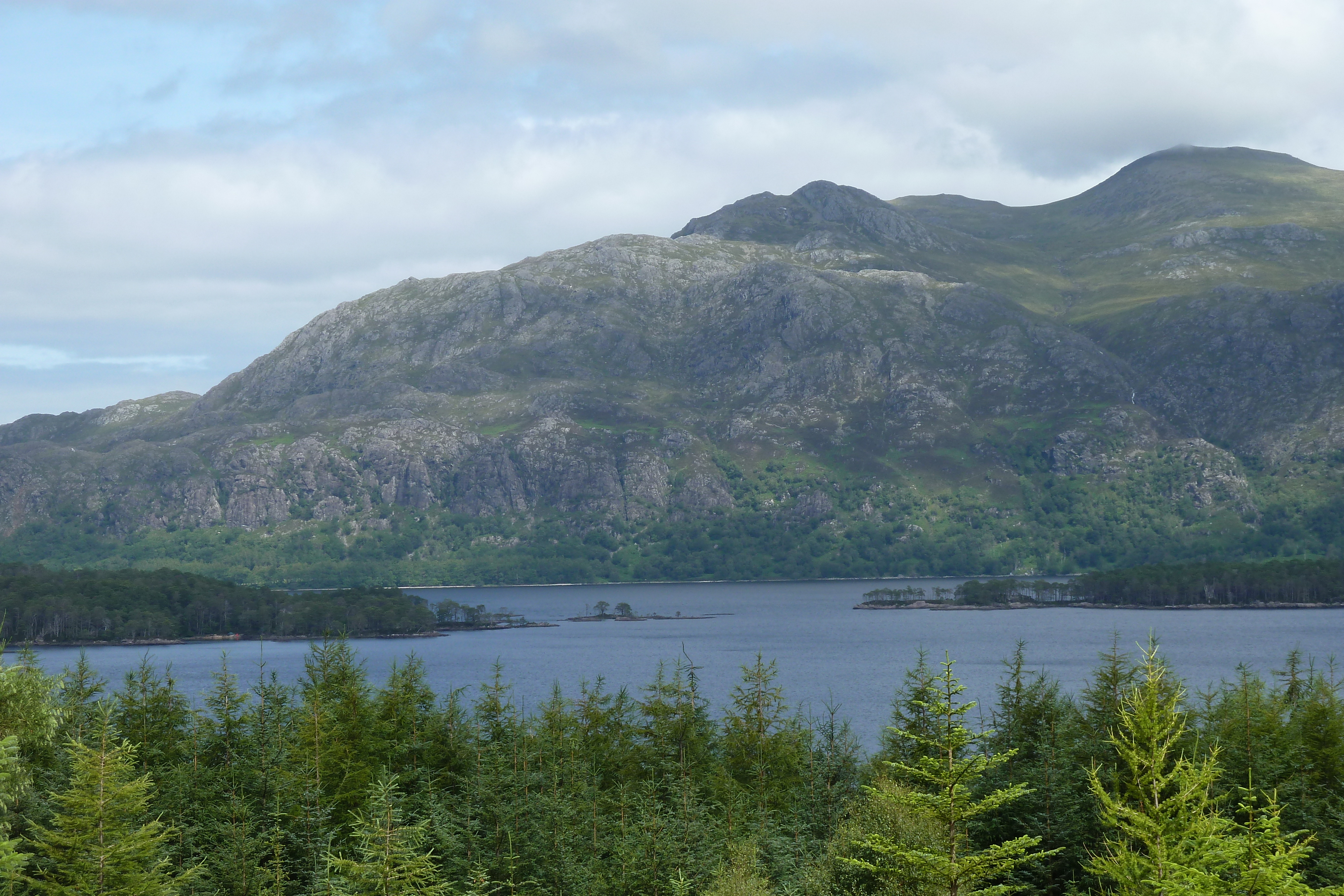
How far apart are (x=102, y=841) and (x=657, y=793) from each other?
30861mm

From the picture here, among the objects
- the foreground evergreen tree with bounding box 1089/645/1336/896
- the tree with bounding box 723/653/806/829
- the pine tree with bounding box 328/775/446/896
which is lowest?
the tree with bounding box 723/653/806/829

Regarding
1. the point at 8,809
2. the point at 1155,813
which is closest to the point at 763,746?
the point at 8,809

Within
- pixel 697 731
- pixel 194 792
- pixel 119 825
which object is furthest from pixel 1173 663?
pixel 119 825

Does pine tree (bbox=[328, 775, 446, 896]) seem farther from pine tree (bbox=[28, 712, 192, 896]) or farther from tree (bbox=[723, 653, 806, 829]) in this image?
tree (bbox=[723, 653, 806, 829])

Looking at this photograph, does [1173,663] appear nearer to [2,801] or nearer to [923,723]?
[923,723]

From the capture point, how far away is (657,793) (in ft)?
207

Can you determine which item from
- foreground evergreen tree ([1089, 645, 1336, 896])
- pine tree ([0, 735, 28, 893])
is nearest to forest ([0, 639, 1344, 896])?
foreground evergreen tree ([1089, 645, 1336, 896])

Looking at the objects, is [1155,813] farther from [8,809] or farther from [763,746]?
[8,809]

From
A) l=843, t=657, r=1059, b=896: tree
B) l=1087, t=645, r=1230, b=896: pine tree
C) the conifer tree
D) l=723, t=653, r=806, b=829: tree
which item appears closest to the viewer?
l=1087, t=645, r=1230, b=896: pine tree

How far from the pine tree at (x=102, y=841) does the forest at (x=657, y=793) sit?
5.0 inches

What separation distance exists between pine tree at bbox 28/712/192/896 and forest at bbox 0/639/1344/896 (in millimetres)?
128

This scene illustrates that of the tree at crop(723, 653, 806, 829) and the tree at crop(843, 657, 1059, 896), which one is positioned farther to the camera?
the tree at crop(723, 653, 806, 829)

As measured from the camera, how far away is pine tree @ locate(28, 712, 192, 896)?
3822 cm

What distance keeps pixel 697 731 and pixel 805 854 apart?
1855 centimetres
